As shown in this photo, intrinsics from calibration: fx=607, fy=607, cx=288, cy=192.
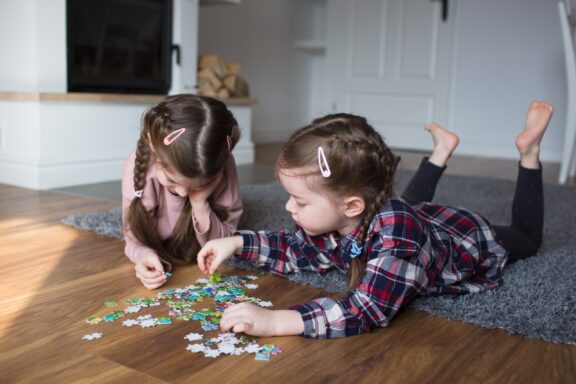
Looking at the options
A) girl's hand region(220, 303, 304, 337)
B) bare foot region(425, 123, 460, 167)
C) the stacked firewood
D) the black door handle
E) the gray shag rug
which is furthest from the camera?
the black door handle

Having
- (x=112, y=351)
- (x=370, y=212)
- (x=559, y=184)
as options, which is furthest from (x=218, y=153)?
(x=559, y=184)

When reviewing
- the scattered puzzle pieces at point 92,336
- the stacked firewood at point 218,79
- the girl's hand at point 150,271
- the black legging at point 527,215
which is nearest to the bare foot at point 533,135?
the black legging at point 527,215

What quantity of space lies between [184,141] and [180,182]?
0.11m

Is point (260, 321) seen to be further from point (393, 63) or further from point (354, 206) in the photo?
point (393, 63)

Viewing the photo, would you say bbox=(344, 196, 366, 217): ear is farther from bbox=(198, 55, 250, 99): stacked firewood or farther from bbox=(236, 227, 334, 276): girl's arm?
bbox=(198, 55, 250, 99): stacked firewood

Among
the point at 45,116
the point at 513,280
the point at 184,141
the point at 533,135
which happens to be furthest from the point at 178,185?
the point at 45,116

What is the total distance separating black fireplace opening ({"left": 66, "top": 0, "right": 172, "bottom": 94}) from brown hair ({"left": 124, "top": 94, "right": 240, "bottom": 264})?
1627 mm

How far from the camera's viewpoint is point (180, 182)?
1344 mm

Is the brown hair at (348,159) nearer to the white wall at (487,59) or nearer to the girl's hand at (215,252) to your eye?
the girl's hand at (215,252)

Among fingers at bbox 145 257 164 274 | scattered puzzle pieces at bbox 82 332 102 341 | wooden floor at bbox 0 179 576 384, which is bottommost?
wooden floor at bbox 0 179 576 384

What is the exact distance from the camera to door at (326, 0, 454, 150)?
484cm

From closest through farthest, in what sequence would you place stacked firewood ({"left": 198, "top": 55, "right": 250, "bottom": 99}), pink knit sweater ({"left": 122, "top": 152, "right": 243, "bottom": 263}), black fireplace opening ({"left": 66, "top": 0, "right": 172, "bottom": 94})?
pink knit sweater ({"left": 122, "top": 152, "right": 243, "bottom": 263})
black fireplace opening ({"left": 66, "top": 0, "right": 172, "bottom": 94})
stacked firewood ({"left": 198, "top": 55, "right": 250, "bottom": 99})

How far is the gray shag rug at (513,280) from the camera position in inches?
46.4

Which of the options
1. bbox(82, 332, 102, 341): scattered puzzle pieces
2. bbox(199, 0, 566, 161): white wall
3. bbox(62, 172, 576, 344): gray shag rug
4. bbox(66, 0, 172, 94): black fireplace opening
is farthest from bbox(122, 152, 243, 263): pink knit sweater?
bbox(199, 0, 566, 161): white wall
